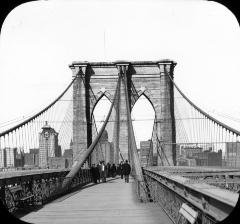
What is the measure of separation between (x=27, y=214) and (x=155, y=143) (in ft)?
84.8

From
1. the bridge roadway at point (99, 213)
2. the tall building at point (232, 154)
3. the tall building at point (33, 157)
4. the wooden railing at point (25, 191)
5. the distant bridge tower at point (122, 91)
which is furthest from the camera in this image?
the distant bridge tower at point (122, 91)

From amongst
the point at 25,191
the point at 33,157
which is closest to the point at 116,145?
the point at 33,157

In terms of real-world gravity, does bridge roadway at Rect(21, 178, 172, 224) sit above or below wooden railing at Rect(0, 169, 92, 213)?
below

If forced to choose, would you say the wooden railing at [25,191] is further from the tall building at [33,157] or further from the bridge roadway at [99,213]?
the tall building at [33,157]

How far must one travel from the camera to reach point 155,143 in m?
33.2

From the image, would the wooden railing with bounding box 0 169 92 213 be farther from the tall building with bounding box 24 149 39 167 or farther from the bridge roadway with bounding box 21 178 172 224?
the tall building with bounding box 24 149 39 167

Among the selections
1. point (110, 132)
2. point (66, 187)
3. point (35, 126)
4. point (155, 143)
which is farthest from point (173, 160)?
point (66, 187)

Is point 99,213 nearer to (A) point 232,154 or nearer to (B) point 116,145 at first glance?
(A) point 232,154

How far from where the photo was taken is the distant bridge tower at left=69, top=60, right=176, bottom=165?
32.3m

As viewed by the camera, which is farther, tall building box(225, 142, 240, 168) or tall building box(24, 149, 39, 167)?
tall building box(24, 149, 39, 167)

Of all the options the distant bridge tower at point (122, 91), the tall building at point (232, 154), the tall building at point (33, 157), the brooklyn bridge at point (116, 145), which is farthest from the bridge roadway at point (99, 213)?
the distant bridge tower at point (122, 91)

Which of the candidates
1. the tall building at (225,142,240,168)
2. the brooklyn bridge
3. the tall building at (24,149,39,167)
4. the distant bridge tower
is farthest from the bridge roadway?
the distant bridge tower

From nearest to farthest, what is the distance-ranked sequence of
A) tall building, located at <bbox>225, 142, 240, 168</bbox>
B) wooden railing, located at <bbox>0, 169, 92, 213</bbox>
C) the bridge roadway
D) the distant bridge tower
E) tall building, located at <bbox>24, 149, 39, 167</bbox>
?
the bridge roadway → wooden railing, located at <bbox>0, 169, 92, 213</bbox> → tall building, located at <bbox>225, 142, 240, 168</bbox> → tall building, located at <bbox>24, 149, 39, 167</bbox> → the distant bridge tower

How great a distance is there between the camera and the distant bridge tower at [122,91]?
106ft
